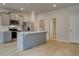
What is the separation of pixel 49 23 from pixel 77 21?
300 cm

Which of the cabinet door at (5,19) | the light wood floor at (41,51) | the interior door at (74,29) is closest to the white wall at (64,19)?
the interior door at (74,29)

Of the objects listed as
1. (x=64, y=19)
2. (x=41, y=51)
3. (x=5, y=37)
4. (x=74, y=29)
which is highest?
(x=64, y=19)

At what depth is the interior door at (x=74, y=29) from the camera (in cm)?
869

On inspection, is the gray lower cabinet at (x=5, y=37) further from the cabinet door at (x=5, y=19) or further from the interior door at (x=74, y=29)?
the interior door at (x=74, y=29)

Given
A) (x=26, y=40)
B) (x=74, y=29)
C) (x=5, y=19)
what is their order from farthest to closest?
(x=5, y=19)
(x=74, y=29)
(x=26, y=40)

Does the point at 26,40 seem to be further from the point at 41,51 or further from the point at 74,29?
the point at 74,29

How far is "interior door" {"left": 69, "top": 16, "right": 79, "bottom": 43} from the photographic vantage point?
869cm

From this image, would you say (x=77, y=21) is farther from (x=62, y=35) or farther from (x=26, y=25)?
(x=26, y=25)

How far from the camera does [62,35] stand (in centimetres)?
965

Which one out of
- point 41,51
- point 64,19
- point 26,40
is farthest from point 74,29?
point 26,40

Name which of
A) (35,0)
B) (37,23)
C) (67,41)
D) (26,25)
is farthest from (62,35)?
(35,0)

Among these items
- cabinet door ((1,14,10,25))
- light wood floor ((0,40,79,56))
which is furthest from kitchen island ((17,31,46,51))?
cabinet door ((1,14,10,25))

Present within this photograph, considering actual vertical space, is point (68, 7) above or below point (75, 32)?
above

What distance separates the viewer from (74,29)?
885 cm
